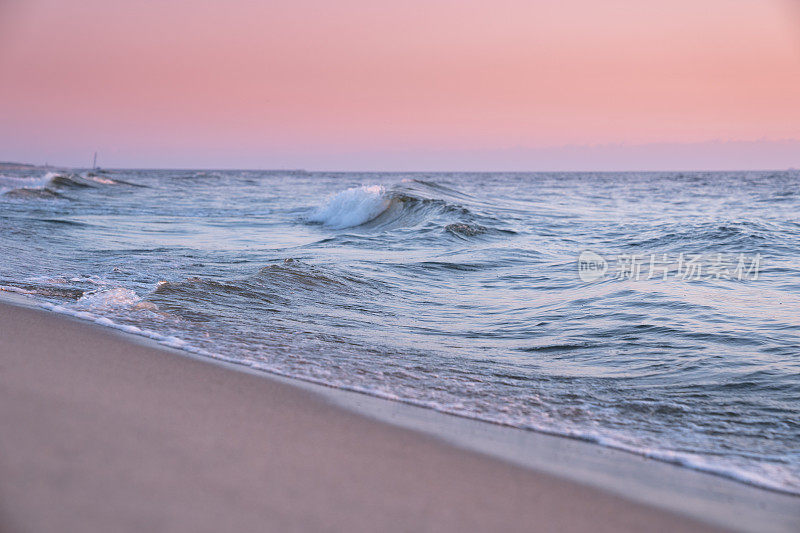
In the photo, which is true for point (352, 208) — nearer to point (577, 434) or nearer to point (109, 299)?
point (109, 299)

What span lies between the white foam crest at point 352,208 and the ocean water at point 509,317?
4.87 m

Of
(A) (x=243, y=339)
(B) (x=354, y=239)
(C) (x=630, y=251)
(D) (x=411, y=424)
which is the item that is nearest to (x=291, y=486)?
(D) (x=411, y=424)

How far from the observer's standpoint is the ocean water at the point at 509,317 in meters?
3.41

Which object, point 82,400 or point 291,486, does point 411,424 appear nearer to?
point 291,486

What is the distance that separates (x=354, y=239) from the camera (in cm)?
1285

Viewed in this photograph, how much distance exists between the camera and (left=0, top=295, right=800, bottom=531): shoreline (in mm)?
2180

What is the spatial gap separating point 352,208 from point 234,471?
16.4m

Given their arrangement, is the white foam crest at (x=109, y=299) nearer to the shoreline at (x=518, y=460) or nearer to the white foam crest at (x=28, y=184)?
the shoreline at (x=518, y=460)

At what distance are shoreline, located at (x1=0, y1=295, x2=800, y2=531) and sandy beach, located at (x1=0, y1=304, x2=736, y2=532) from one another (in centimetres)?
1

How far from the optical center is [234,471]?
2.13 m

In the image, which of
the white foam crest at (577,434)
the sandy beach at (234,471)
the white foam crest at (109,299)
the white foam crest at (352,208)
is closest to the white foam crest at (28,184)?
the white foam crest at (352,208)

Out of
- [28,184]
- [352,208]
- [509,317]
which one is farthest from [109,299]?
[28,184]

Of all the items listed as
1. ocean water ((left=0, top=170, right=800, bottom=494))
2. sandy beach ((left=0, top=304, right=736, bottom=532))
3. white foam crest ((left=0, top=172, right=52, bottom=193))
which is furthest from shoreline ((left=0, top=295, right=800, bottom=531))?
white foam crest ((left=0, top=172, right=52, bottom=193))

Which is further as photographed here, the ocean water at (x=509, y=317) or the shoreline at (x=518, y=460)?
the ocean water at (x=509, y=317)
